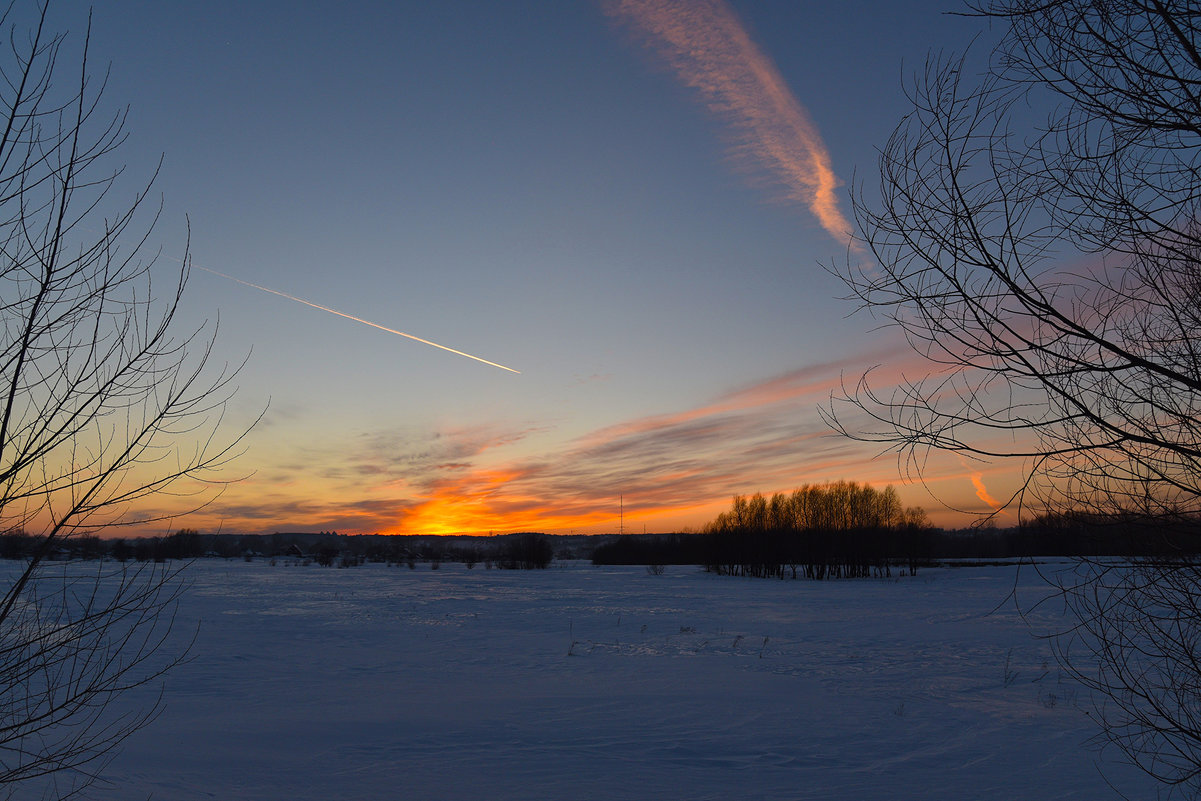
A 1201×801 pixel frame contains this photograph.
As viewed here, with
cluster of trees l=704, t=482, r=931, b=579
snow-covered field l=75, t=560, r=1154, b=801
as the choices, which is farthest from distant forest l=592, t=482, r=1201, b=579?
snow-covered field l=75, t=560, r=1154, b=801

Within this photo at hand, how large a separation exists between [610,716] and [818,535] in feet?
209

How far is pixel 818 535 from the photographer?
68.9m

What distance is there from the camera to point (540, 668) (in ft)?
45.2

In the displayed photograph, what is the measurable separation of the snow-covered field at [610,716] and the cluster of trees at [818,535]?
48617 millimetres

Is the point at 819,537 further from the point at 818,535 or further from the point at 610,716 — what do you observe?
the point at 610,716

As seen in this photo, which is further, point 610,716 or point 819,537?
point 819,537

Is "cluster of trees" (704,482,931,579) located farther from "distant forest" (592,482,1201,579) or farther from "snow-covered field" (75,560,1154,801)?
"snow-covered field" (75,560,1154,801)

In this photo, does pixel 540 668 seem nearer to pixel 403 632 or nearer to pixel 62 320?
pixel 403 632

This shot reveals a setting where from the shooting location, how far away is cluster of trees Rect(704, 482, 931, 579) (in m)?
67.6

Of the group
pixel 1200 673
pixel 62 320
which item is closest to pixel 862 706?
pixel 1200 673

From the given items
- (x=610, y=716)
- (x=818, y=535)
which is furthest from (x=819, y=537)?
(x=610, y=716)

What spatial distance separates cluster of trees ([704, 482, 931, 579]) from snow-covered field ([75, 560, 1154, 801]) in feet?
160

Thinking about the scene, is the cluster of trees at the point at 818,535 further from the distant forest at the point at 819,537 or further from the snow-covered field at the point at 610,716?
the snow-covered field at the point at 610,716

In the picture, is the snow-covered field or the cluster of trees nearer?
the snow-covered field
